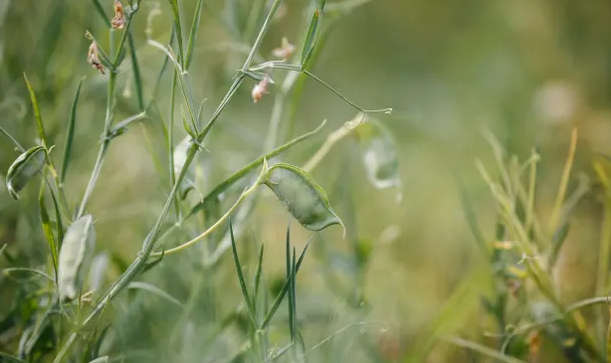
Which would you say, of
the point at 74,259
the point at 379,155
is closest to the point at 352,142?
the point at 379,155

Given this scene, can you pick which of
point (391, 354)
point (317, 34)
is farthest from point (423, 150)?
point (317, 34)

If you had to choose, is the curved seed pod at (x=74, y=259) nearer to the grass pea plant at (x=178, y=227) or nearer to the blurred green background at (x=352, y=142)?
the grass pea plant at (x=178, y=227)

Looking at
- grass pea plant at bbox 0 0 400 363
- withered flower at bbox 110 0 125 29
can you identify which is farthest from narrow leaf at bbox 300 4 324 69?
withered flower at bbox 110 0 125 29

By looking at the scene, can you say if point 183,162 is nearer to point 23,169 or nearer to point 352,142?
point 23,169

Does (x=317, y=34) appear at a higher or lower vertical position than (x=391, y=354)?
higher

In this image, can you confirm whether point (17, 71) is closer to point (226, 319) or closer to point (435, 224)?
point (226, 319)
